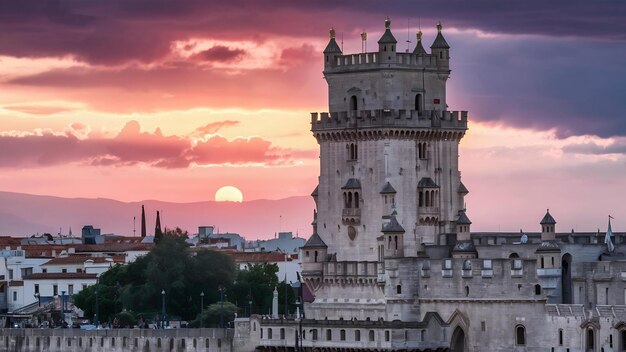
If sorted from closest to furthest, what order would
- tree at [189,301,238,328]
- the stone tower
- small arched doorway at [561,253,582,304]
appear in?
1. small arched doorway at [561,253,582,304]
2. the stone tower
3. tree at [189,301,238,328]

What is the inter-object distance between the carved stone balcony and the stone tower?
6cm

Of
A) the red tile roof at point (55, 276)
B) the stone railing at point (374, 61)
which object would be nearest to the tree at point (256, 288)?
the red tile roof at point (55, 276)

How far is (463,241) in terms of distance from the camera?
14162cm

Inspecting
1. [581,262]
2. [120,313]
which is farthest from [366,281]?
[120,313]

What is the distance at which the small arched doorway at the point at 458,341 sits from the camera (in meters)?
138

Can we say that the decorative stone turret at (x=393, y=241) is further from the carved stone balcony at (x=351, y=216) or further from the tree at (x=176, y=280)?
the tree at (x=176, y=280)

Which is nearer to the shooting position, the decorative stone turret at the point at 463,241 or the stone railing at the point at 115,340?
the decorative stone turret at the point at 463,241

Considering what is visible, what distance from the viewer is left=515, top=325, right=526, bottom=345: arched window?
135 meters

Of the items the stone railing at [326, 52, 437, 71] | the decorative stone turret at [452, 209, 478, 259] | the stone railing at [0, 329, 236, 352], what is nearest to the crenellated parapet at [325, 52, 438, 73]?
the stone railing at [326, 52, 437, 71]

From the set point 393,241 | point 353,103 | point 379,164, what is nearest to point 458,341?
point 393,241

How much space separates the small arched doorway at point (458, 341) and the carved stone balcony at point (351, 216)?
10.9 m

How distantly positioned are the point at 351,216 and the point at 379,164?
389cm

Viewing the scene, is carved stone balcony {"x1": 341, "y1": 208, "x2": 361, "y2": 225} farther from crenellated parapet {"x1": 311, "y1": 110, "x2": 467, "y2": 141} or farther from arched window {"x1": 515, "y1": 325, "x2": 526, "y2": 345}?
arched window {"x1": 515, "y1": 325, "x2": 526, "y2": 345}

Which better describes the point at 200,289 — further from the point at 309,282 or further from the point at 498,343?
the point at 498,343
